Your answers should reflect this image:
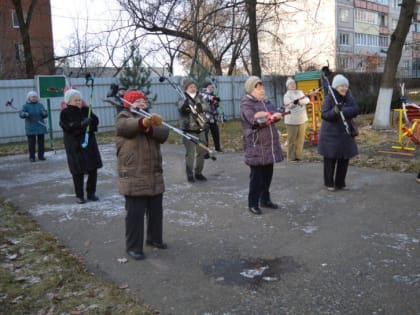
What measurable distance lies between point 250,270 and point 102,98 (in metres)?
16.2

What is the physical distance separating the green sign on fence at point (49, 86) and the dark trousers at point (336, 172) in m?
9.33

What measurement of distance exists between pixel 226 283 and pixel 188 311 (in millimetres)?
577

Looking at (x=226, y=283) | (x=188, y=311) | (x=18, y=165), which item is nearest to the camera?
(x=188, y=311)

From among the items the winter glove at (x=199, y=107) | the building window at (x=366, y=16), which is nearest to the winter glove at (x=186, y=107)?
the winter glove at (x=199, y=107)

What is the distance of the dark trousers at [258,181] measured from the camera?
584 centimetres

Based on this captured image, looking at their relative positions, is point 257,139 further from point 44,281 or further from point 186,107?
point 44,281

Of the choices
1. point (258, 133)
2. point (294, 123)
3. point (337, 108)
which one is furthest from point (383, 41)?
point (258, 133)

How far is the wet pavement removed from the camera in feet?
12.1

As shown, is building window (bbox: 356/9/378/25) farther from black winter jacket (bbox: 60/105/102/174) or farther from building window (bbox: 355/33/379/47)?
black winter jacket (bbox: 60/105/102/174)

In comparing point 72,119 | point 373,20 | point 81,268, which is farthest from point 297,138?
point 373,20

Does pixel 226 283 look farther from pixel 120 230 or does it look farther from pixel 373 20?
pixel 373 20

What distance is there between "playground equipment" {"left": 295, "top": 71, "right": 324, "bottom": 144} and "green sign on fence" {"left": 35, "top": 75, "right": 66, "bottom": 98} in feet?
23.9

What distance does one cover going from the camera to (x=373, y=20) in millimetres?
56500

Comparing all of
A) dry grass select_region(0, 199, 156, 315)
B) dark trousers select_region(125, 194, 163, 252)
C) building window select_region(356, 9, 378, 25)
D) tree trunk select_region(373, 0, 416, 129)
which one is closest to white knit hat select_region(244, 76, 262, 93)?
dark trousers select_region(125, 194, 163, 252)
